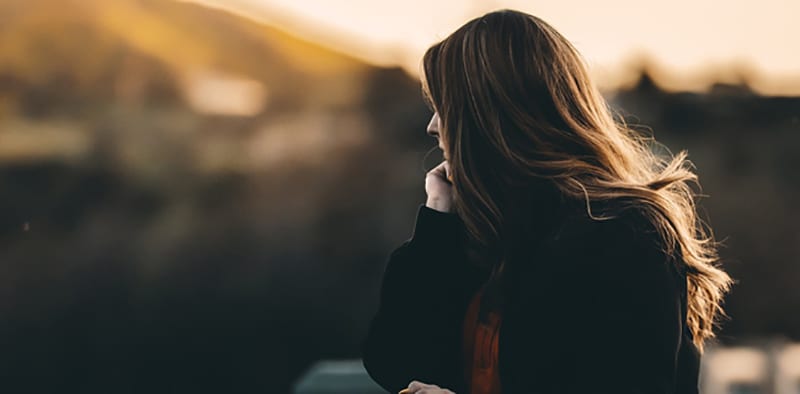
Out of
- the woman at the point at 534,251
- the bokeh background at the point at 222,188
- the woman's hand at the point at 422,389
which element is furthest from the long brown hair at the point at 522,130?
the bokeh background at the point at 222,188

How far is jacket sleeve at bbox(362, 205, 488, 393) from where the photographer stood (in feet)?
3.09

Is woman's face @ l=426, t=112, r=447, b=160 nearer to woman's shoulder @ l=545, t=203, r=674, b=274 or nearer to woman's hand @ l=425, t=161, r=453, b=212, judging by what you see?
woman's hand @ l=425, t=161, r=453, b=212

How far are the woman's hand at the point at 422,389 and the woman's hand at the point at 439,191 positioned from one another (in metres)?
0.22

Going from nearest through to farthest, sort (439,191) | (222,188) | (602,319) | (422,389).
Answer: (602,319) → (422,389) → (439,191) → (222,188)

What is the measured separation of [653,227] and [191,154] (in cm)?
711

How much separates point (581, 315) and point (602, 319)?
0.9 inches

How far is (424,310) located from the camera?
0.97 meters

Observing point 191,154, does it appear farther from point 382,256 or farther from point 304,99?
point 382,256

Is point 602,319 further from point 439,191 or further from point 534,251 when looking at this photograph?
point 439,191

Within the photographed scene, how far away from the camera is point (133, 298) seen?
309 inches

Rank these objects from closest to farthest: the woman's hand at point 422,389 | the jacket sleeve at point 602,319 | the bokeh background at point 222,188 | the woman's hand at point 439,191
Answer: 1. the jacket sleeve at point 602,319
2. the woman's hand at point 422,389
3. the woman's hand at point 439,191
4. the bokeh background at point 222,188

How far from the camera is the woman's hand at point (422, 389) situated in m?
0.90

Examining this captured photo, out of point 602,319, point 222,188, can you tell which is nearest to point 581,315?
point 602,319

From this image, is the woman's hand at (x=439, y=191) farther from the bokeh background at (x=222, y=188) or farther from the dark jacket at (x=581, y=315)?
the bokeh background at (x=222, y=188)
